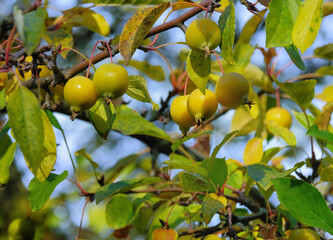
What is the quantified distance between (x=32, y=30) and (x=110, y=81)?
9.3 inches

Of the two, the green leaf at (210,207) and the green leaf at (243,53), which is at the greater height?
the green leaf at (243,53)

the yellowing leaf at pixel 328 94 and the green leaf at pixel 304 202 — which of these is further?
the yellowing leaf at pixel 328 94

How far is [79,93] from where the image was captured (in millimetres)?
1081

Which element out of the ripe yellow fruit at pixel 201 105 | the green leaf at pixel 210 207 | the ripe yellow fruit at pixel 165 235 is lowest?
the ripe yellow fruit at pixel 165 235

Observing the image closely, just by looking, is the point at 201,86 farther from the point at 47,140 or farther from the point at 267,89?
the point at 267,89

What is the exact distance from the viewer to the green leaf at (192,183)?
136cm

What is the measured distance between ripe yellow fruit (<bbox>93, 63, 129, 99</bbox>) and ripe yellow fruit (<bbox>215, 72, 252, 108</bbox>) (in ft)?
0.86

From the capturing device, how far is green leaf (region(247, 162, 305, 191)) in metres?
1.14

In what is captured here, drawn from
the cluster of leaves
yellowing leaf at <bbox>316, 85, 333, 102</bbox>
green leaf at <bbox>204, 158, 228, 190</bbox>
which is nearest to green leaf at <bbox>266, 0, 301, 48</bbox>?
the cluster of leaves

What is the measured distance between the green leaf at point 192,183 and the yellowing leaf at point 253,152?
288 mm

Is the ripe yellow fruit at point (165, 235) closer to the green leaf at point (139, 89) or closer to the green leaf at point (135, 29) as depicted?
the green leaf at point (139, 89)

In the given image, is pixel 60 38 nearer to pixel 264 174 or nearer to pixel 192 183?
pixel 192 183

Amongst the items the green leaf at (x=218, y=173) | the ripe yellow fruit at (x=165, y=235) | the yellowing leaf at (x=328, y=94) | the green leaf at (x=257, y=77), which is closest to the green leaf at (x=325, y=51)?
the yellowing leaf at (x=328, y=94)

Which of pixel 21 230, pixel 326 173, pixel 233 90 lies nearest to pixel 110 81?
pixel 233 90
